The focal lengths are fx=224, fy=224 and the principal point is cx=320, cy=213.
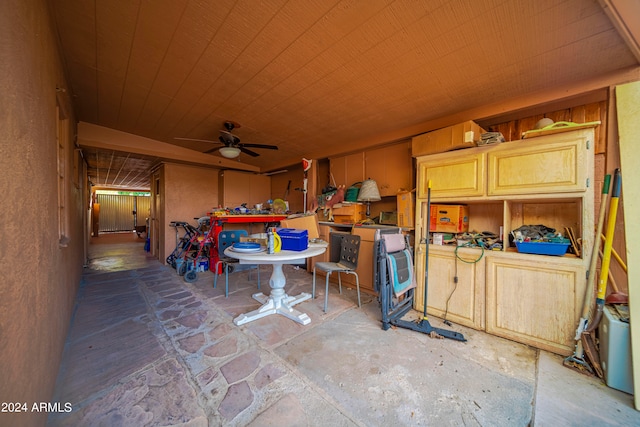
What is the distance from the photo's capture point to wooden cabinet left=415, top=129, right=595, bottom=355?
1.90 metres

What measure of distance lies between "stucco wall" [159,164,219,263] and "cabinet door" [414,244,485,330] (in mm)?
5039

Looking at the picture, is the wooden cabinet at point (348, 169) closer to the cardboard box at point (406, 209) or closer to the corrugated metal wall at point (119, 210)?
the cardboard box at point (406, 209)

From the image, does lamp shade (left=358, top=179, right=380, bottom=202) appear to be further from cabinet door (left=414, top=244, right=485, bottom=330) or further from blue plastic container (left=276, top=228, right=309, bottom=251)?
blue plastic container (left=276, top=228, right=309, bottom=251)

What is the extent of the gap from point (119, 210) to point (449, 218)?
16.8 m

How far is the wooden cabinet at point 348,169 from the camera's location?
424cm

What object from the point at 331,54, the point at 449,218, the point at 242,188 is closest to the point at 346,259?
the point at 449,218

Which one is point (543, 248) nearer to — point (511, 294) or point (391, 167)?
point (511, 294)

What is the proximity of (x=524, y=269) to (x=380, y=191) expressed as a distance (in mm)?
2215

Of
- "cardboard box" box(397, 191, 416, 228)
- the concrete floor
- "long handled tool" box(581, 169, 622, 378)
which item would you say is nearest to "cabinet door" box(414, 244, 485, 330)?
the concrete floor

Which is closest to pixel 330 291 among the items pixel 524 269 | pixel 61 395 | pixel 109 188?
pixel 524 269

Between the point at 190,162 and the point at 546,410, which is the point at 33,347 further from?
the point at 190,162

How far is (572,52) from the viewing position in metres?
1.77

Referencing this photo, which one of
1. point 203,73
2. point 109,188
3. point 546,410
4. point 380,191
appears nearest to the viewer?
point 546,410

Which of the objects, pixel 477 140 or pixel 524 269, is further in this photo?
pixel 477 140
